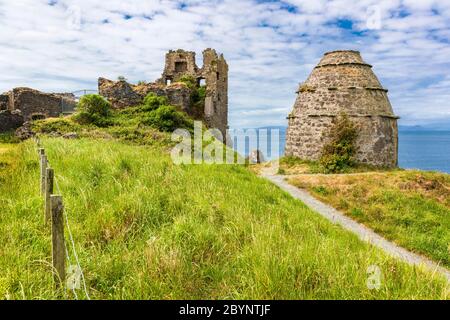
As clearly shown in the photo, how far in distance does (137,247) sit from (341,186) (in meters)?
12.6

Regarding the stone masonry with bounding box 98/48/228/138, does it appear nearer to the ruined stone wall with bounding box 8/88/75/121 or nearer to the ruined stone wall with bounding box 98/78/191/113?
the ruined stone wall with bounding box 98/78/191/113

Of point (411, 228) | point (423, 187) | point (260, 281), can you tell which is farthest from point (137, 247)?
point (423, 187)

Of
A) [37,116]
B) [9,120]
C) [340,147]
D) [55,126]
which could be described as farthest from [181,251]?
[37,116]

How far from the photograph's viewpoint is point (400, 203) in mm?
14703

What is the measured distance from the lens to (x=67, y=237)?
6.28 meters

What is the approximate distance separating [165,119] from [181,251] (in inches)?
911

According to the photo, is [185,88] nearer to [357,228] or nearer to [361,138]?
[361,138]

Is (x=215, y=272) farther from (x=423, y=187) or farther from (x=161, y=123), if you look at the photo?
(x=161, y=123)

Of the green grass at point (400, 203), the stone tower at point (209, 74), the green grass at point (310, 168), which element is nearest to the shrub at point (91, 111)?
the stone tower at point (209, 74)

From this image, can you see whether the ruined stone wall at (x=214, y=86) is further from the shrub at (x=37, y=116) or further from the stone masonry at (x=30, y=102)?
the shrub at (x=37, y=116)

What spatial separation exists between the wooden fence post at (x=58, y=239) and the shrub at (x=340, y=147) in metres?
18.8

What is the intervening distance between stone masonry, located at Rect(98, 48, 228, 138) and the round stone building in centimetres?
1273

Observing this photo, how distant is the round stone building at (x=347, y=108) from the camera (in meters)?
22.5
